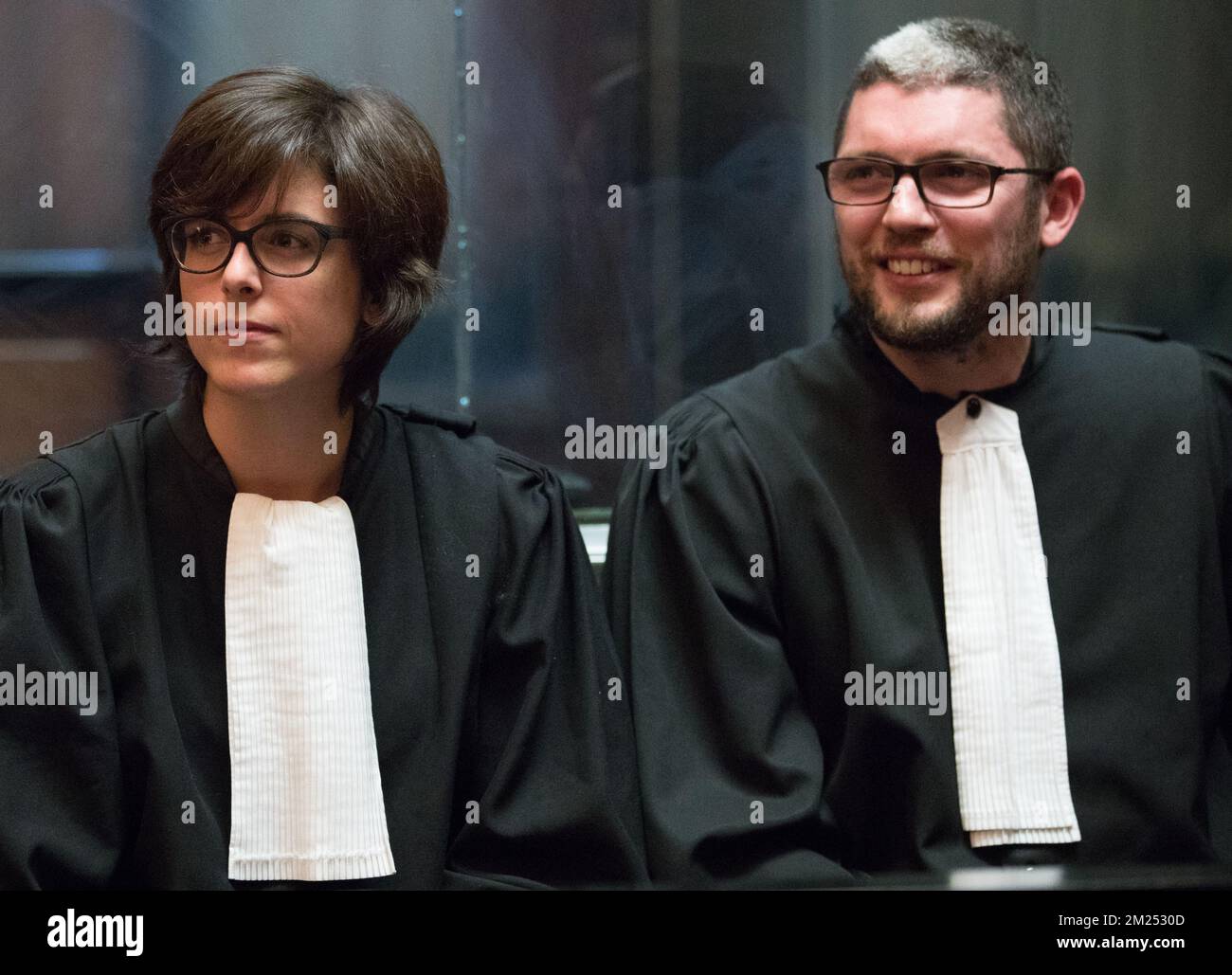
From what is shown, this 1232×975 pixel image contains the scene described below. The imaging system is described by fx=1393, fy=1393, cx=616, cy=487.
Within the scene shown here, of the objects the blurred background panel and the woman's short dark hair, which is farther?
the blurred background panel

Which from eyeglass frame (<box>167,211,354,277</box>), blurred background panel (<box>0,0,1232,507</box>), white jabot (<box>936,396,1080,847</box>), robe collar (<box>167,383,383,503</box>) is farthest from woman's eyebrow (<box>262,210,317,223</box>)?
white jabot (<box>936,396,1080,847</box>)

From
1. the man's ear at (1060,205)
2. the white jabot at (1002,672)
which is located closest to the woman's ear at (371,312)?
the white jabot at (1002,672)

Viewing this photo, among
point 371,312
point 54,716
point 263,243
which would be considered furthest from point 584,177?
point 54,716

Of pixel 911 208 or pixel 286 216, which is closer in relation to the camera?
pixel 286 216

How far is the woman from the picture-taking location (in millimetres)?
1849

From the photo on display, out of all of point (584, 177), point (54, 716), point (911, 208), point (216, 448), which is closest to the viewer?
point (54, 716)

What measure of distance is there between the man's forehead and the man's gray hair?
14 mm

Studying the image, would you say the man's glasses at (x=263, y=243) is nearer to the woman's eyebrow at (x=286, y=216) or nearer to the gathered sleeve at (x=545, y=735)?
the woman's eyebrow at (x=286, y=216)

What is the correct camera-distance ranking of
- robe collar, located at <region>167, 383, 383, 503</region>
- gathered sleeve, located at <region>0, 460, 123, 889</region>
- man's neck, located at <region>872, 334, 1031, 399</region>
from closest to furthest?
gathered sleeve, located at <region>0, 460, 123, 889</region>, robe collar, located at <region>167, 383, 383, 503</region>, man's neck, located at <region>872, 334, 1031, 399</region>

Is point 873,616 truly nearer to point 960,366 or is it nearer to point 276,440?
point 960,366

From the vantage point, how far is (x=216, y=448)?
6.37 ft

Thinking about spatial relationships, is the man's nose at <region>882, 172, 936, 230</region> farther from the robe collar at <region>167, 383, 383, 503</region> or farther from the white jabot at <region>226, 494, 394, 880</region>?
the white jabot at <region>226, 494, 394, 880</region>

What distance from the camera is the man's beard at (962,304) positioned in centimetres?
209

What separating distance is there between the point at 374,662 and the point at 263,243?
60 cm
